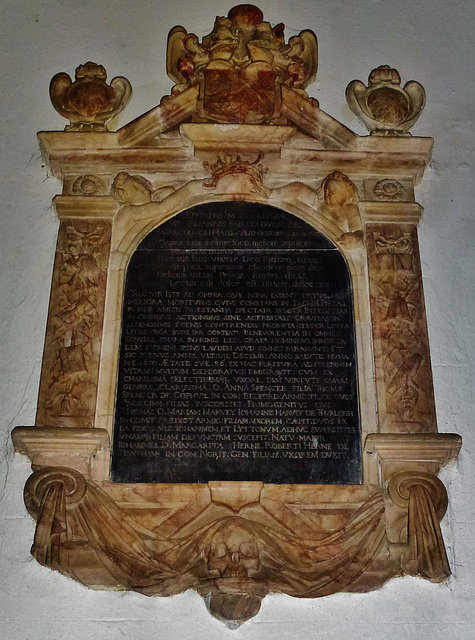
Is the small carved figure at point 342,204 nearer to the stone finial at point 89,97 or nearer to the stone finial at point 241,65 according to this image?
the stone finial at point 241,65

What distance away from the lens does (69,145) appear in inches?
214

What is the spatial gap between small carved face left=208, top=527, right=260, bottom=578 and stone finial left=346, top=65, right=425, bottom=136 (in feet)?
8.29

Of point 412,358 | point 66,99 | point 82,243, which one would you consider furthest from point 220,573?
point 66,99

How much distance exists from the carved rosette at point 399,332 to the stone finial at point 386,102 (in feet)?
2.32

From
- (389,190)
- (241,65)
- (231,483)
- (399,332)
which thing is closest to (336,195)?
(389,190)

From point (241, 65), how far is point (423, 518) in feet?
Result: 9.40

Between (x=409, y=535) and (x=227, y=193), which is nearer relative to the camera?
(x=409, y=535)

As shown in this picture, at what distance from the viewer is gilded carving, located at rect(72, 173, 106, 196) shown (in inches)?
212

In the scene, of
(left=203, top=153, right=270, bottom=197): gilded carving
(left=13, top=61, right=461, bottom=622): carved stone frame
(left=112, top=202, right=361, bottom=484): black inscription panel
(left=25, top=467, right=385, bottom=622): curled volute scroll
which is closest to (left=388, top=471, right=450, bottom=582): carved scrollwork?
(left=13, top=61, right=461, bottom=622): carved stone frame

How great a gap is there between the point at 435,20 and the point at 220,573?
394 cm

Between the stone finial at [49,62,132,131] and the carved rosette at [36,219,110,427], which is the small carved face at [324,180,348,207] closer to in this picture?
the carved rosette at [36,219,110,427]

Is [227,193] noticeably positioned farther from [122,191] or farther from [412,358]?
[412,358]

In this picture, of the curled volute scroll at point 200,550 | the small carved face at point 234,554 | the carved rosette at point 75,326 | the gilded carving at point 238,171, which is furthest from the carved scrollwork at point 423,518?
the gilded carving at point 238,171

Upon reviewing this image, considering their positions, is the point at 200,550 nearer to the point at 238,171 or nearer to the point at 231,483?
the point at 231,483
